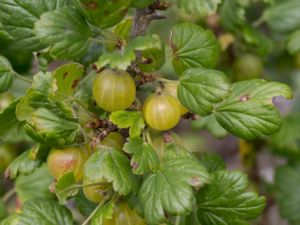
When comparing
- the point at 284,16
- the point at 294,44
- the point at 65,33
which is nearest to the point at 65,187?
the point at 65,33

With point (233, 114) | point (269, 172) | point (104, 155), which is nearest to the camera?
point (104, 155)

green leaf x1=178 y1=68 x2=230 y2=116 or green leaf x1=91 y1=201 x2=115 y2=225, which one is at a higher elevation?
A: green leaf x1=178 y1=68 x2=230 y2=116

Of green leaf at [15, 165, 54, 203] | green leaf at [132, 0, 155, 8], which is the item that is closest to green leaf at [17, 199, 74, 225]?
green leaf at [15, 165, 54, 203]

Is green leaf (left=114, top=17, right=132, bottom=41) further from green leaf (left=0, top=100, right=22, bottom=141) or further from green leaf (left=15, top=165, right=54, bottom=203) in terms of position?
green leaf (left=15, top=165, right=54, bottom=203)

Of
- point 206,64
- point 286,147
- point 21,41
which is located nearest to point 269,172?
point 286,147

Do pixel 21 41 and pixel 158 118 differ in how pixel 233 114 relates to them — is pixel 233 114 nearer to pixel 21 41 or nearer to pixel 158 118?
pixel 158 118

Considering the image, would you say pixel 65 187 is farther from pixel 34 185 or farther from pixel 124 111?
pixel 34 185
